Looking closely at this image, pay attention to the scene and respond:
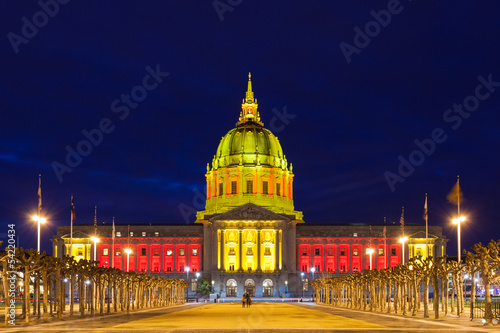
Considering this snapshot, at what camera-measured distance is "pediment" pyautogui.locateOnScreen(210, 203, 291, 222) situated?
196 m

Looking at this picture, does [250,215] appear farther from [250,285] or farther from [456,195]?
[456,195]

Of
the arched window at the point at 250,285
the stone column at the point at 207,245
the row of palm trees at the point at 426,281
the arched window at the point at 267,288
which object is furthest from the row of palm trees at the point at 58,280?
the stone column at the point at 207,245

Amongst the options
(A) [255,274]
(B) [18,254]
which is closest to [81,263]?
(B) [18,254]

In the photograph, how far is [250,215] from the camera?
645 feet

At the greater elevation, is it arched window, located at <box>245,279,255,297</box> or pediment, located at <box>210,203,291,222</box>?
pediment, located at <box>210,203,291,222</box>

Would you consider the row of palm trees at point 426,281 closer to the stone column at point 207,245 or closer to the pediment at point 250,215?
the pediment at point 250,215

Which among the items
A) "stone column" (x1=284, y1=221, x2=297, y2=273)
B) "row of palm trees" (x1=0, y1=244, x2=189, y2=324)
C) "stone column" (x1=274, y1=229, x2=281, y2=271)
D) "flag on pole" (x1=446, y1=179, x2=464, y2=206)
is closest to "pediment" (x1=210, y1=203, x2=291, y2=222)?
"stone column" (x1=284, y1=221, x2=297, y2=273)

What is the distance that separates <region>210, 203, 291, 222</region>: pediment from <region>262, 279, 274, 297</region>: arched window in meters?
17.0

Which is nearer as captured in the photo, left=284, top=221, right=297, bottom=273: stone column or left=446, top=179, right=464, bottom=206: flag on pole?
left=446, top=179, right=464, bottom=206: flag on pole

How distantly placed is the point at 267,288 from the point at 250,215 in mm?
19965

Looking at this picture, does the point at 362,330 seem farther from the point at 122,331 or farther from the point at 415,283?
the point at 415,283

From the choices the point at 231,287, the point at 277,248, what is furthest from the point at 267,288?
the point at 277,248

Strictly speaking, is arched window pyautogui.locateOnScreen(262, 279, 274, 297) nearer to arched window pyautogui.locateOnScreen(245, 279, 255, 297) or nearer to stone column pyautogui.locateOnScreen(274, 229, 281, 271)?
arched window pyautogui.locateOnScreen(245, 279, 255, 297)

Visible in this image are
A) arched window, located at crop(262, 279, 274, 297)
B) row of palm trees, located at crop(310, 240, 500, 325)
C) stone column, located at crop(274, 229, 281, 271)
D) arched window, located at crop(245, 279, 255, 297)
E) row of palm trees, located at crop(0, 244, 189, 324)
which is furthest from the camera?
stone column, located at crop(274, 229, 281, 271)
